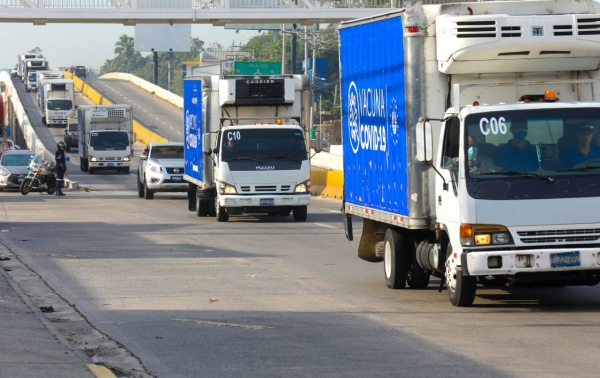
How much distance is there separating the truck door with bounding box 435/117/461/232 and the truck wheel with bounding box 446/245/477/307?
359mm

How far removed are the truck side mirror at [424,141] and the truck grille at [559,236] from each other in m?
1.16

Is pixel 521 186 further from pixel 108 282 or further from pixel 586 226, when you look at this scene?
pixel 108 282

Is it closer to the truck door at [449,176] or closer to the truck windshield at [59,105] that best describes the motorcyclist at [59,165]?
the truck door at [449,176]

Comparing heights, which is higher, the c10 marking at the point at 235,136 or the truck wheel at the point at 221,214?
the c10 marking at the point at 235,136

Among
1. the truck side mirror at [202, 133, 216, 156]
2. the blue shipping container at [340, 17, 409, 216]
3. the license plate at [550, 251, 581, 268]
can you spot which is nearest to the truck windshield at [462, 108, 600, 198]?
the license plate at [550, 251, 581, 268]

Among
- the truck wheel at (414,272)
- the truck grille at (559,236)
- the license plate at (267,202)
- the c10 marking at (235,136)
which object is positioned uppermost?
the c10 marking at (235,136)

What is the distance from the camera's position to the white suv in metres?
35.2

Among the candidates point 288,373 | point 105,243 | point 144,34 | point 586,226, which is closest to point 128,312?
point 288,373

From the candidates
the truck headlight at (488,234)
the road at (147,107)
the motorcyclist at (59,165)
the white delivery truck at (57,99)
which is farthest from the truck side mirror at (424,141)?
the white delivery truck at (57,99)

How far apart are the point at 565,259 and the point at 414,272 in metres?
2.81

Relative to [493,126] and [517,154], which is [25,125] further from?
[517,154]

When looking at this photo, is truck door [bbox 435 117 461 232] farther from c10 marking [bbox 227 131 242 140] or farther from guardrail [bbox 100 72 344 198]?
c10 marking [bbox 227 131 242 140]

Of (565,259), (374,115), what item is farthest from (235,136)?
(565,259)

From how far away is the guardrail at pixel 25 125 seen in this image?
66.1 metres
